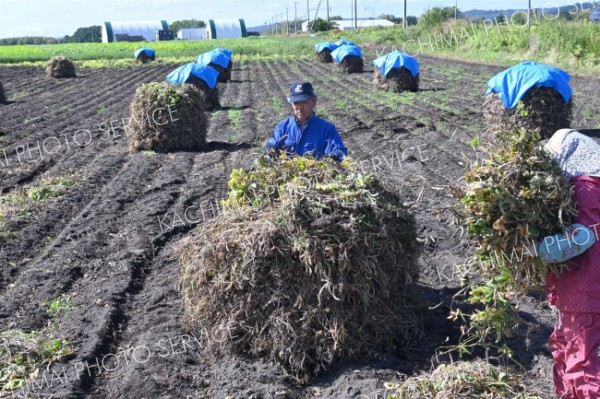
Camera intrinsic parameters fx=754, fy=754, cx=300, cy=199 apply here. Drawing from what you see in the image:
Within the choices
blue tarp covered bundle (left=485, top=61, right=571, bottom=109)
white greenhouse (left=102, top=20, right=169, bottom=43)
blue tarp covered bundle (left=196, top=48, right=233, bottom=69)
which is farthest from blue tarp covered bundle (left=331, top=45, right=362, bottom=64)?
white greenhouse (left=102, top=20, right=169, bottom=43)

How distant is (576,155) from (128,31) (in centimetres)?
9852

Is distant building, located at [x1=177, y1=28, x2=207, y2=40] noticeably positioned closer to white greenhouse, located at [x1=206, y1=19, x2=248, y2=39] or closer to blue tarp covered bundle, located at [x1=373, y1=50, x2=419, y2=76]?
white greenhouse, located at [x1=206, y1=19, x2=248, y2=39]

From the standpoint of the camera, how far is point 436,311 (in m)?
5.77

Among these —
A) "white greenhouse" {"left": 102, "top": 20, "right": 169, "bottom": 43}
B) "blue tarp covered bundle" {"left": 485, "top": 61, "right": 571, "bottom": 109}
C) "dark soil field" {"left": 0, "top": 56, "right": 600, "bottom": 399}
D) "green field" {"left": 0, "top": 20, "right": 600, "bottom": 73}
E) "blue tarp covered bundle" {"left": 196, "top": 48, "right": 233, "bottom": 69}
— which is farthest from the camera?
"white greenhouse" {"left": 102, "top": 20, "right": 169, "bottom": 43}

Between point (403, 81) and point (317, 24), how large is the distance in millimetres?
58607

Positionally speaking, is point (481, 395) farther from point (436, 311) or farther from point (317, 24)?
point (317, 24)

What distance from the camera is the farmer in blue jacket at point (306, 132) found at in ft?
20.3

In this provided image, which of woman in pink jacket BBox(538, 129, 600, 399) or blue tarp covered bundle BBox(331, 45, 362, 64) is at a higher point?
woman in pink jacket BBox(538, 129, 600, 399)

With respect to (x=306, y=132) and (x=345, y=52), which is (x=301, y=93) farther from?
(x=345, y=52)

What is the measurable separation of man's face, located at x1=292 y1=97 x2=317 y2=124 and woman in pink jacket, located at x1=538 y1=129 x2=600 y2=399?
2.64 meters

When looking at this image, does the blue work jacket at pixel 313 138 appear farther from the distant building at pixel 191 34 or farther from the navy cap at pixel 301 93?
the distant building at pixel 191 34

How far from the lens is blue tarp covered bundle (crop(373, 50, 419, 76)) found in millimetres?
21766

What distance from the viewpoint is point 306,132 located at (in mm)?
6309

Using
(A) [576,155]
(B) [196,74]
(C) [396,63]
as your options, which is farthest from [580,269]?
(C) [396,63]
